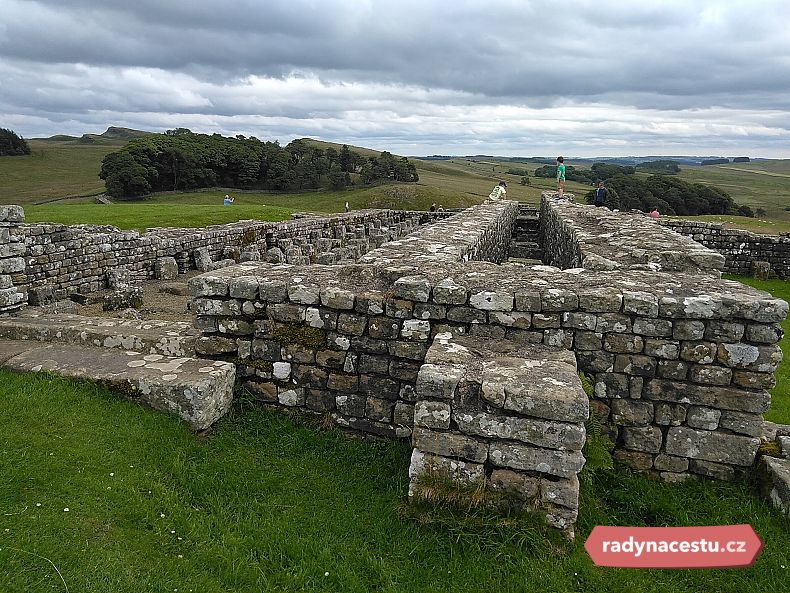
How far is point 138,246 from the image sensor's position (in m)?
15.8

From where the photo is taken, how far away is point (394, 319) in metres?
5.16

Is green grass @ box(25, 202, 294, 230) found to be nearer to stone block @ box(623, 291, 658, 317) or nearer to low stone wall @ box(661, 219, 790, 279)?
low stone wall @ box(661, 219, 790, 279)

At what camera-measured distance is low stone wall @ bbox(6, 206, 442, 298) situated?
12570mm

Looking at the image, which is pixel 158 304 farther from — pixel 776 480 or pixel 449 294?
pixel 776 480

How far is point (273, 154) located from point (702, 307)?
6430 centimetres

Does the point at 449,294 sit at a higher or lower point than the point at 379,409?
higher

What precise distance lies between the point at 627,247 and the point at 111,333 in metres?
7.29

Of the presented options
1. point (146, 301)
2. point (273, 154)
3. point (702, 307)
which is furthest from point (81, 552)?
point (273, 154)

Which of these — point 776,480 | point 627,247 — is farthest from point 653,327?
point 627,247

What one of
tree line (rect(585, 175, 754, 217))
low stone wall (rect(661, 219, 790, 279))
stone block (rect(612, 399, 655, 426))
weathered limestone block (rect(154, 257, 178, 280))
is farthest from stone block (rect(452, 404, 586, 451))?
tree line (rect(585, 175, 754, 217))

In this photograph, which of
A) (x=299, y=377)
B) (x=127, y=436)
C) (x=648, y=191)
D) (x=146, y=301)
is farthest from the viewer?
(x=648, y=191)

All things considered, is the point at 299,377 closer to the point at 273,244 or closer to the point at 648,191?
the point at 273,244

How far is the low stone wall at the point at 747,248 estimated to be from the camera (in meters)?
21.1

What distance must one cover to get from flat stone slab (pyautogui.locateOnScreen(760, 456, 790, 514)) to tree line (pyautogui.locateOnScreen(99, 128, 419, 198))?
175 feet
